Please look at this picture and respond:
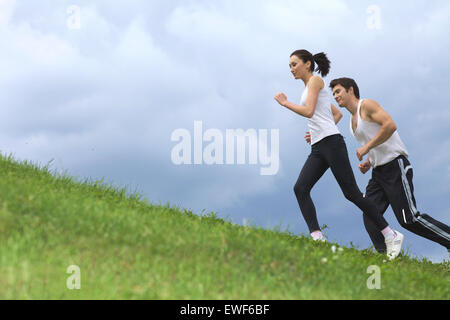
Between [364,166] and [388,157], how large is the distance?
A: 0.59m

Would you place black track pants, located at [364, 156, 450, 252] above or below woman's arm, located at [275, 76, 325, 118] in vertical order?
below

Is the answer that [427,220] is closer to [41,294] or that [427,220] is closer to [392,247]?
[392,247]

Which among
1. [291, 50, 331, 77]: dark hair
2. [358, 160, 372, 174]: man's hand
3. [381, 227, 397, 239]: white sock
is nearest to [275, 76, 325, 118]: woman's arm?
[291, 50, 331, 77]: dark hair

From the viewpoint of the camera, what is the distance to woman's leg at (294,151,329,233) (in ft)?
28.2

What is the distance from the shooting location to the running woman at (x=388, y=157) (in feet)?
28.0

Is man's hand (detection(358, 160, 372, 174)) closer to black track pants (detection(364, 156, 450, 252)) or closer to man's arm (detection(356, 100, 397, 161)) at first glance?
black track pants (detection(364, 156, 450, 252))

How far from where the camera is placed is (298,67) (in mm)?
8742

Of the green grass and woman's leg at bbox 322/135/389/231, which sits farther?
woman's leg at bbox 322/135/389/231

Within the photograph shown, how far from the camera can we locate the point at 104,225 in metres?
6.38

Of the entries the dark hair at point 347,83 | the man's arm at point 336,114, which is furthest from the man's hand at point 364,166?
the dark hair at point 347,83

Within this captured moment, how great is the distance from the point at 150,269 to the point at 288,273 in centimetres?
161

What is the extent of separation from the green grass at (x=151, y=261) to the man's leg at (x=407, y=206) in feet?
5.21
